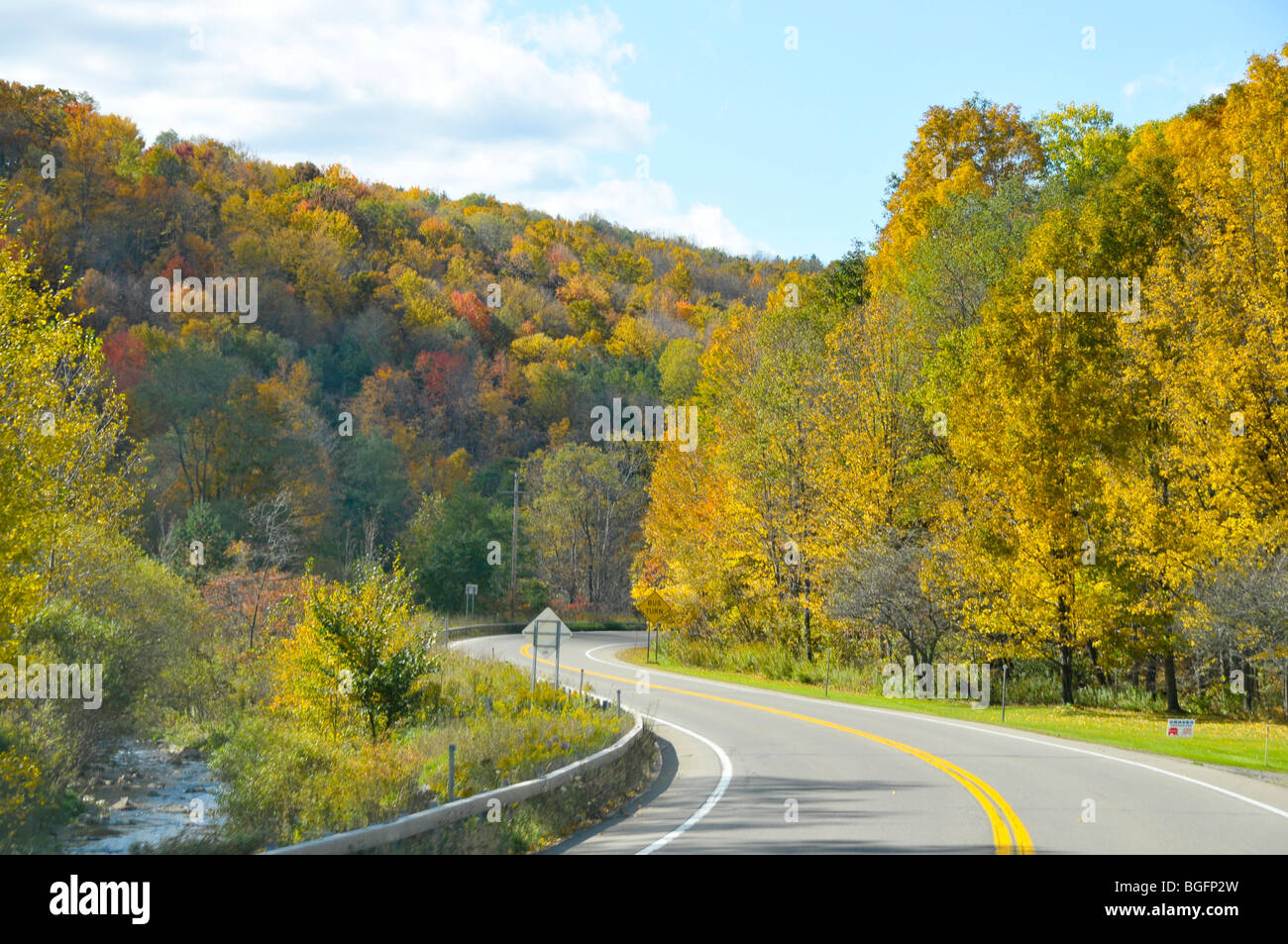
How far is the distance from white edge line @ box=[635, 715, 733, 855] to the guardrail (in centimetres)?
160

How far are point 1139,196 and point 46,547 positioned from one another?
1301 inches

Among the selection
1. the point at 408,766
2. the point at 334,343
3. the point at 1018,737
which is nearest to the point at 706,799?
the point at 408,766

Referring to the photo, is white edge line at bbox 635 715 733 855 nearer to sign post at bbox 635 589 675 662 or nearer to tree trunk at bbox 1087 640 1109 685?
tree trunk at bbox 1087 640 1109 685

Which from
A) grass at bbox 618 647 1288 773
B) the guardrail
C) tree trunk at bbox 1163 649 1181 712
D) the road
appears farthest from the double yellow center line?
tree trunk at bbox 1163 649 1181 712

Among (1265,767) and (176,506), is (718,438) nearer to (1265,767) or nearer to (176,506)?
(1265,767)

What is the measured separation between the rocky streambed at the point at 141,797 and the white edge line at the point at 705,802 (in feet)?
16.4

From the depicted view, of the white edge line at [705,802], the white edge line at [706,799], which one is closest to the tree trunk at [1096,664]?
the white edge line at [706,799]

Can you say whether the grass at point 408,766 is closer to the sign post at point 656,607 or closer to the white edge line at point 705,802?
the white edge line at point 705,802

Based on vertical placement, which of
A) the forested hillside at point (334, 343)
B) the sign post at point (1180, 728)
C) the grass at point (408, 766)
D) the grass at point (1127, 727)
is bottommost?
the grass at point (1127, 727)

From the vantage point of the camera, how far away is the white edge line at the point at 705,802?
11289 mm

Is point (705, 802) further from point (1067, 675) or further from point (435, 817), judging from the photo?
point (1067, 675)

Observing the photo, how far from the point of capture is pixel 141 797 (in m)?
18.8

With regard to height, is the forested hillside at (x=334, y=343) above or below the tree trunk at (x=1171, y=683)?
Result: above

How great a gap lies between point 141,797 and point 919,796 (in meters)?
12.9
